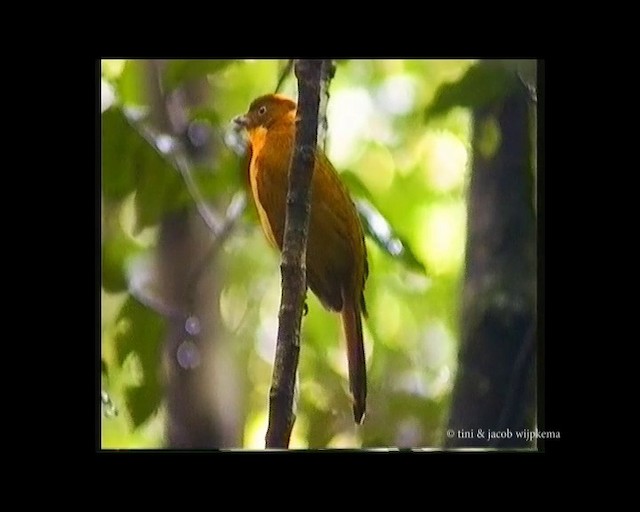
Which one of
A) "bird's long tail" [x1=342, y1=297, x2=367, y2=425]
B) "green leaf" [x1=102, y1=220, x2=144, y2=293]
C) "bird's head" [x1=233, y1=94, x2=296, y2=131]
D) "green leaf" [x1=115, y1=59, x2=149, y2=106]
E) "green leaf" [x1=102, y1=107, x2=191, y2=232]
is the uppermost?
"green leaf" [x1=115, y1=59, x2=149, y2=106]

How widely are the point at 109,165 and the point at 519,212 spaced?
0.64m

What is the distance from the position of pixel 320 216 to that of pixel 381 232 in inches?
3.8

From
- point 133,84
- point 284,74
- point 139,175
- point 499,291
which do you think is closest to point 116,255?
point 139,175

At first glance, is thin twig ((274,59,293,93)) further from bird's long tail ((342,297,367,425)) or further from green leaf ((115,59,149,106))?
bird's long tail ((342,297,367,425))

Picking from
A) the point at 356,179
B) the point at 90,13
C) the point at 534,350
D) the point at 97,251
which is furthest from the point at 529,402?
the point at 90,13

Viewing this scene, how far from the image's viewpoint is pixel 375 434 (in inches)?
48.2

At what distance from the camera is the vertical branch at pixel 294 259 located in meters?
1.22

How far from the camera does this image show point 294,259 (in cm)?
123

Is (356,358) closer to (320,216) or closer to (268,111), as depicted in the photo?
(320,216)

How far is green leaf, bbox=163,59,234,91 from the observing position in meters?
1.24

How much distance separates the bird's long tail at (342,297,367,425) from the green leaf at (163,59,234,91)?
1.37ft

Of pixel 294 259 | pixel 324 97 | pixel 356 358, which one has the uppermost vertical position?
pixel 324 97

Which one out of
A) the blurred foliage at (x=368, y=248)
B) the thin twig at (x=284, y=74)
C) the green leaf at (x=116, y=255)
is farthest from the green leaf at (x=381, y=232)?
the green leaf at (x=116, y=255)

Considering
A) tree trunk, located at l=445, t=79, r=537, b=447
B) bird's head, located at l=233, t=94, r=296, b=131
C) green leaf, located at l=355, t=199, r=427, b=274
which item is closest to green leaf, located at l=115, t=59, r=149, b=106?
bird's head, located at l=233, t=94, r=296, b=131
